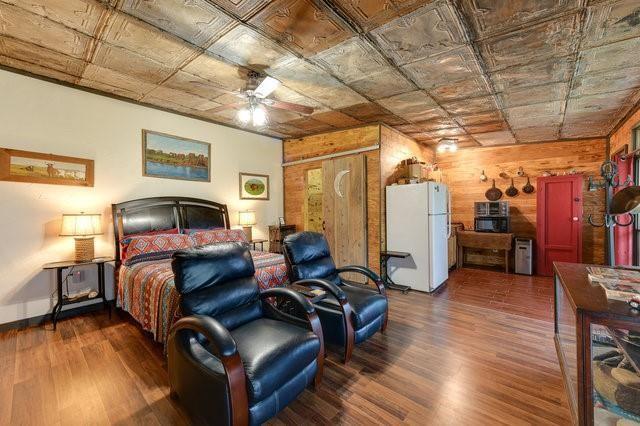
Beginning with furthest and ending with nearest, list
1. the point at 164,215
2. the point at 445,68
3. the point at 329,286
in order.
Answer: the point at 164,215 < the point at 445,68 < the point at 329,286

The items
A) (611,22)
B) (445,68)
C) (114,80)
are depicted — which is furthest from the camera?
(114,80)

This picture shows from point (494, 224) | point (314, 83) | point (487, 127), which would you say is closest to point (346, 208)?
point (314, 83)

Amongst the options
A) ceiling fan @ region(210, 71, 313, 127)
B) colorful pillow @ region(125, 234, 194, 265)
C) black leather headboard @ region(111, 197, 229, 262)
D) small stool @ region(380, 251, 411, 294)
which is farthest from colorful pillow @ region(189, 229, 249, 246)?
small stool @ region(380, 251, 411, 294)

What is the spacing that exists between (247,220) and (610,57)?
4809mm

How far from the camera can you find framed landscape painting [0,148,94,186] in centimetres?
299

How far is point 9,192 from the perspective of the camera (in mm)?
3002

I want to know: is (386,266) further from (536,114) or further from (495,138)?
(495,138)

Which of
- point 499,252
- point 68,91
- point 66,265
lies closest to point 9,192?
point 66,265

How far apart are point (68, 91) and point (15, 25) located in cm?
123

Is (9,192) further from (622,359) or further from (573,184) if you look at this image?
(573,184)

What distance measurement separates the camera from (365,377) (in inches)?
87.1

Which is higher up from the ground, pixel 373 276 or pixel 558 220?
pixel 558 220

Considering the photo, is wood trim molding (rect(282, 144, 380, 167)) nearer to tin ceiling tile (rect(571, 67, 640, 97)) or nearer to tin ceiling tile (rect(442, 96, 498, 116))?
tin ceiling tile (rect(442, 96, 498, 116))

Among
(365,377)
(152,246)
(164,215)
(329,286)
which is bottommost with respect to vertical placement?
(365,377)
